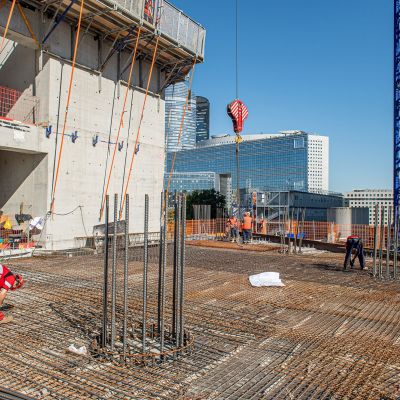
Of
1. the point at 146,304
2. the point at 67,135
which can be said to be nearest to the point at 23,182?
the point at 67,135

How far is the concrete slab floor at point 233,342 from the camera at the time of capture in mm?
3832

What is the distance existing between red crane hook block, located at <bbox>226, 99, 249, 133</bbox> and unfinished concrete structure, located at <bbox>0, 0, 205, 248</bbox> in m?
5.57

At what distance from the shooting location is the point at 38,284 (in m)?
8.69

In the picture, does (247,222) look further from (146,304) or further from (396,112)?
(396,112)

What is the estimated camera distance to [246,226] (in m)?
18.8

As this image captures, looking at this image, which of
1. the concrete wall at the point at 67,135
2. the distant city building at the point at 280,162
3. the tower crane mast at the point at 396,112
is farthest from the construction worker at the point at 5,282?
the distant city building at the point at 280,162

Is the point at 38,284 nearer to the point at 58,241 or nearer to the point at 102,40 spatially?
the point at 58,241

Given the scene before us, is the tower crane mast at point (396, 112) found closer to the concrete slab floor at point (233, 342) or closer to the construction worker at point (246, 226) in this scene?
the construction worker at point (246, 226)

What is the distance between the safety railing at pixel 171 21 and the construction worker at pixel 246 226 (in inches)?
339

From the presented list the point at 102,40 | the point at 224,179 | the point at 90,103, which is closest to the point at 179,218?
the point at 90,103

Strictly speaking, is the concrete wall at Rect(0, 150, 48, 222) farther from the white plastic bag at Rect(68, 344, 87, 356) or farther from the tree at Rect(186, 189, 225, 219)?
the tree at Rect(186, 189, 225, 219)

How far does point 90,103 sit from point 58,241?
570 centimetres

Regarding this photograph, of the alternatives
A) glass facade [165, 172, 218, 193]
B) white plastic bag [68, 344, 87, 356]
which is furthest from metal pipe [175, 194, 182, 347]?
glass facade [165, 172, 218, 193]

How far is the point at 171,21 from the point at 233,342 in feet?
55.4
